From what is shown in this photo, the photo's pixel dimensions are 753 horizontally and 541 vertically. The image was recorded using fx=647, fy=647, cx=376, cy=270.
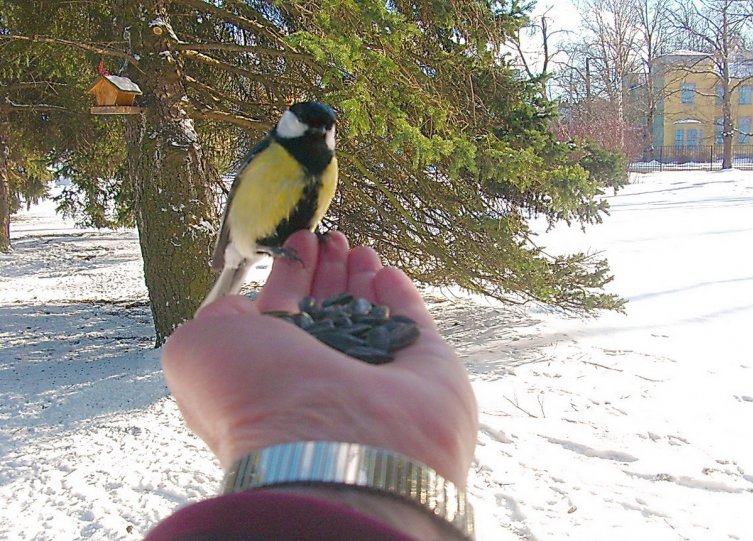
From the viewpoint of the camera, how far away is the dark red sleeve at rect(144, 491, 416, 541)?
2.84 ft

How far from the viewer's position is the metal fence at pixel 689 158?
34912 millimetres

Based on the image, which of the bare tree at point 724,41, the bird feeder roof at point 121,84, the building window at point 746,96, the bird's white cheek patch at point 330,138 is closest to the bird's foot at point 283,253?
the bird's white cheek patch at point 330,138

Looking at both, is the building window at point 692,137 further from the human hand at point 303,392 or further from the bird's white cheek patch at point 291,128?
the human hand at point 303,392

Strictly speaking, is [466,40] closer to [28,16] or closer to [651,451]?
[651,451]

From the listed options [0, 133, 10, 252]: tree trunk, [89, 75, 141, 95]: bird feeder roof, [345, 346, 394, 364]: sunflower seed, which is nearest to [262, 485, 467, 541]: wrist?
[345, 346, 394, 364]: sunflower seed

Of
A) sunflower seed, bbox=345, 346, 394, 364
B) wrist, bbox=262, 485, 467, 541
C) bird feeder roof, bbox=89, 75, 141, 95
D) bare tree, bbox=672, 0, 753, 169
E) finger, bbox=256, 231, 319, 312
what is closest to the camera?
wrist, bbox=262, 485, 467, 541

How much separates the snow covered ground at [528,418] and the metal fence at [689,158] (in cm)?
2937

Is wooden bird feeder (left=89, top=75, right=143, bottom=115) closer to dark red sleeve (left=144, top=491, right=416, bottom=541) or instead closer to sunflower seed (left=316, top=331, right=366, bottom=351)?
sunflower seed (left=316, top=331, right=366, bottom=351)

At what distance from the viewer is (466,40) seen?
504cm

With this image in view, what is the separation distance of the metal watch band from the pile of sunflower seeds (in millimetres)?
492

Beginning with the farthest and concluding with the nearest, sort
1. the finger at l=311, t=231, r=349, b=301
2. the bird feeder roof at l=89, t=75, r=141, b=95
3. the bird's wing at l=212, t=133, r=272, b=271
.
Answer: the bird feeder roof at l=89, t=75, r=141, b=95, the bird's wing at l=212, t=133, r=272, b=271, the finger at l=311, t=231, r=349, b=301

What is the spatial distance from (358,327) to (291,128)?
1105mm

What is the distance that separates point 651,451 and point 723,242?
8433 millimetres

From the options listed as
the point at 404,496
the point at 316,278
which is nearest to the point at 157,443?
the point at 316,278
